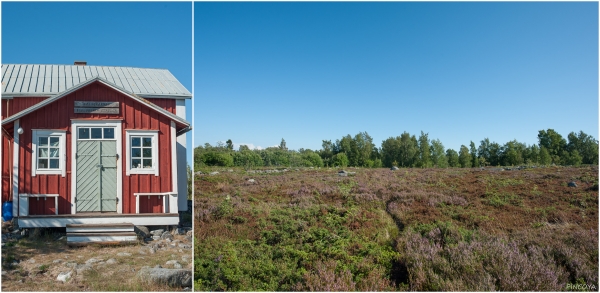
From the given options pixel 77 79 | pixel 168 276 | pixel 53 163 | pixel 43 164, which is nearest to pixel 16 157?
pixel 43 164

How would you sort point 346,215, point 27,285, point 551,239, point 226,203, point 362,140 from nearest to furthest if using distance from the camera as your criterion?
point 27,285, point 551,239, point 346,215, point 226,203, point 362,140

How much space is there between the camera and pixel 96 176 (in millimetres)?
5680

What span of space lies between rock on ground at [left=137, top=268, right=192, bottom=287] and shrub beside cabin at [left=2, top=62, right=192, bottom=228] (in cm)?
126

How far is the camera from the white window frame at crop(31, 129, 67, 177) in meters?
5.16

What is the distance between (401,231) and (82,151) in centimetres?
532

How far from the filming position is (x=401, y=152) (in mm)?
8039

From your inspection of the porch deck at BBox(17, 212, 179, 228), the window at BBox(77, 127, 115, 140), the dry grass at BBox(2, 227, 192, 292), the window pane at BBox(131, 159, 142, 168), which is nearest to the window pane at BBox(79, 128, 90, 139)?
the window at BBox(77, 127, 115, 140)

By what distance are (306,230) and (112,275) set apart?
3.16m

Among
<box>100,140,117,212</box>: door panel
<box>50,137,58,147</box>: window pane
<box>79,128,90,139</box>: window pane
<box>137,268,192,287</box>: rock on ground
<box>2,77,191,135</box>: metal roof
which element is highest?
<box>2,77,191,135</box>: metal roof

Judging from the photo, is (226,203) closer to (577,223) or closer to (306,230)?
(306,230)

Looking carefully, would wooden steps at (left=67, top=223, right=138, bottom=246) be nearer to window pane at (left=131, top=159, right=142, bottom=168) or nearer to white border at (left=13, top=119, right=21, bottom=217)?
white border at (left=13, top=119, right=21, bottom=217)

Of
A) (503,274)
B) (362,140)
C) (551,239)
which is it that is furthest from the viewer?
(362,140)

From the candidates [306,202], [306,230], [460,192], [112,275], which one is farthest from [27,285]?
[460,192]

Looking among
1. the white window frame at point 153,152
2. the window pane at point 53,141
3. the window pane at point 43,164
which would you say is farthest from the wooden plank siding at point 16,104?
the white window frame at point 153,152
